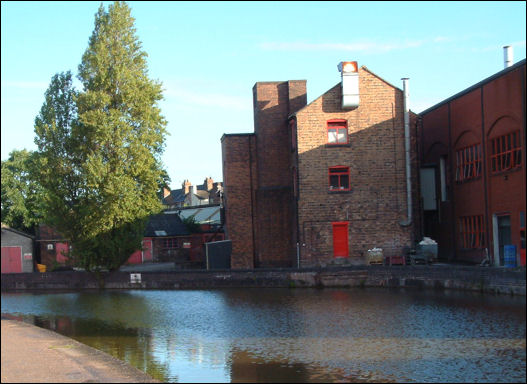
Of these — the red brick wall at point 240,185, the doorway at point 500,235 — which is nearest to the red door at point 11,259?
the red brick wall at point 240,185

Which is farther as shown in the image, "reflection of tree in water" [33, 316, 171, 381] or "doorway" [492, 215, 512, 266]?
"doorway" [492, 215, 512, 266]

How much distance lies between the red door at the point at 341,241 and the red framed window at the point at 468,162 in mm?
6311

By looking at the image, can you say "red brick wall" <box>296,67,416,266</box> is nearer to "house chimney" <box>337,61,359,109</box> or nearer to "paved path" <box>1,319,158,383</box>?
"house chimney" <box>337,61,359,109</box>

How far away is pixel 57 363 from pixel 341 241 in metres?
21.5

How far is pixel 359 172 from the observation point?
32938 millimetres

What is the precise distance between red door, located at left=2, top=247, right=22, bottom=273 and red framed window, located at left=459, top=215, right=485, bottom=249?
1272 inches

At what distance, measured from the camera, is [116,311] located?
77.9 feet

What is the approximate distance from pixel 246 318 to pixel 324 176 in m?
14.4

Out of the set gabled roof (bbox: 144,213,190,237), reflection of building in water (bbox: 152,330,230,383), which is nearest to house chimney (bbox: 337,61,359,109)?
reflection of building in water (bbox: 152,330,230,383)

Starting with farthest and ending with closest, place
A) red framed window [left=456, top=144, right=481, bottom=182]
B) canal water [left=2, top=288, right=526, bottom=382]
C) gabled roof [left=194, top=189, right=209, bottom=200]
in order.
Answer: gabled roof [left=194, top=189, right=209, bottom=200], red framed window [left=456, top=144, right=481, bottom=182], canal water [left=2, top=288, right=526, bottom=382]

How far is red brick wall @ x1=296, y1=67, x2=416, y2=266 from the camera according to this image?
3272cm

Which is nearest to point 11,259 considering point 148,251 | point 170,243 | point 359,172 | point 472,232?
point 148,251

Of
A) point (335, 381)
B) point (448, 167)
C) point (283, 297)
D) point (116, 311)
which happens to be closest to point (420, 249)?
point (448, 167)

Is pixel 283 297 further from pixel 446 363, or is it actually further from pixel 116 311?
pixel 446 363
